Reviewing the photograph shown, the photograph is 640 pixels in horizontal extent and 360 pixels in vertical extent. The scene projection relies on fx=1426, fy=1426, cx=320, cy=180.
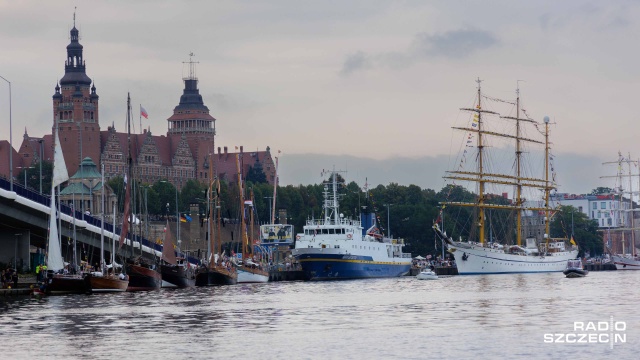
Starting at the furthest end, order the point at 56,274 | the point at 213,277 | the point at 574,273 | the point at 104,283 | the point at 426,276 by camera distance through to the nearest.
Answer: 1. the point at 574,273
2. the point at 426,276
3. the point at 213,277
4. the point at 104,283
5. the point at 56,274

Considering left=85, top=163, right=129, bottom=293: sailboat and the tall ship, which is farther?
the tall ship

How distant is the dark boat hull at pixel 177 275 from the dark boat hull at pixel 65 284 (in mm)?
18253

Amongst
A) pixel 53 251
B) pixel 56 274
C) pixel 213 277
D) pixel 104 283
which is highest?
pixel 53 251

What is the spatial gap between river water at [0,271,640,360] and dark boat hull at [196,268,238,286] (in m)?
32.8

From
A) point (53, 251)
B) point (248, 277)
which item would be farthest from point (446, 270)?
point (53, 251)

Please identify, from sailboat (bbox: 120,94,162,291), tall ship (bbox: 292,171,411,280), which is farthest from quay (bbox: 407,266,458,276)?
sailboat (bbox: 120,94,162,291)

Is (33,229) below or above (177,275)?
above

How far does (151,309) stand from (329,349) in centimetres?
2711

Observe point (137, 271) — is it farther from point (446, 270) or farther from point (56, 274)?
point (446, 270)

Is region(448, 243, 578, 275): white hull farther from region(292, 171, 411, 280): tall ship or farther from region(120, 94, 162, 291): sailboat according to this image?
region(120, 94, 162, 291): sailboat

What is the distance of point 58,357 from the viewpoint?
5181 cm

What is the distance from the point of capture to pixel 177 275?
119375 millimetres

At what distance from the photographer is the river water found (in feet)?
172

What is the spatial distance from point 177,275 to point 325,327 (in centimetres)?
5681
